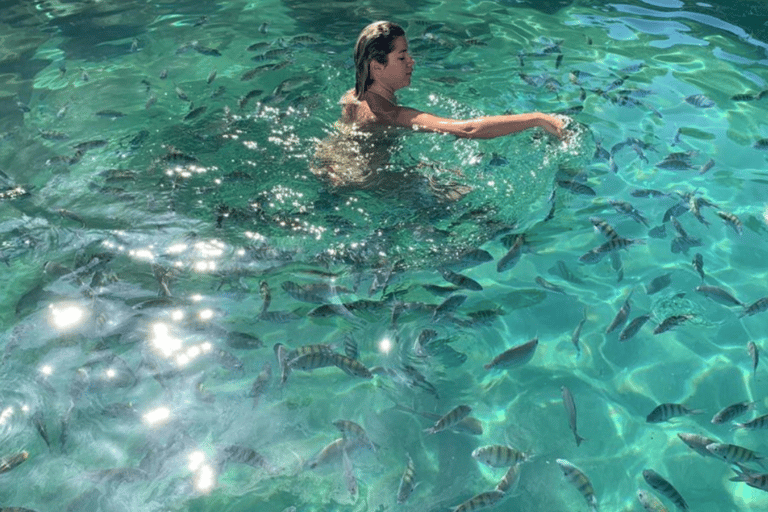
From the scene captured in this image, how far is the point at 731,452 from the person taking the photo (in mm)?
3881

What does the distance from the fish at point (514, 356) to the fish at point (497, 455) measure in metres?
0.72

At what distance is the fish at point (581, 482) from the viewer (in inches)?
151

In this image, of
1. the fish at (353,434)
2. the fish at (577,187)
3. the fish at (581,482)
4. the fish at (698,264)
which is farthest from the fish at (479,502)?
the fish at (577,187)

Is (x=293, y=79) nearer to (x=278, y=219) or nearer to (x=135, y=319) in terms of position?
(x=278, y=219)

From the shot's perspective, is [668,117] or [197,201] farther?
[668,117]

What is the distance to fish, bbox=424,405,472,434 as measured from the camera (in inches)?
162

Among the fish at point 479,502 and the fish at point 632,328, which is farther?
the fish at point 632,328

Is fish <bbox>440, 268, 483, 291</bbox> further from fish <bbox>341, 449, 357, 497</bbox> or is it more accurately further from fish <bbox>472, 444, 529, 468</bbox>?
fish <bbox>341, 449, 357, 497</bbox>

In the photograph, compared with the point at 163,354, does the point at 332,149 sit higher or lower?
higher

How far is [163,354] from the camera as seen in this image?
15.5ft

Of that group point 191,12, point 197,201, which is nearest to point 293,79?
point 197,201

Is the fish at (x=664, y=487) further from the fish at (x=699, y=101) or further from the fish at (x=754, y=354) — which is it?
the fish at (x=699, y=101)

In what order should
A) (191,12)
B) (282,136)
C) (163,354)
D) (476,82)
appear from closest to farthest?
1. (163,354)
2. (282,136)
3. (476,82)
4. (191,12)

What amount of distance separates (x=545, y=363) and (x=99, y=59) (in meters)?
8.32
